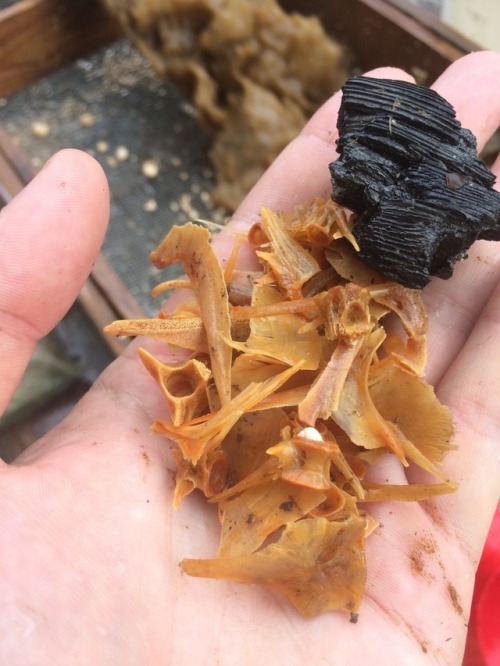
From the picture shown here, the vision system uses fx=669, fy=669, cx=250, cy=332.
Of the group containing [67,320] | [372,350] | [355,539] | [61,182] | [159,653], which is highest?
[61,182]

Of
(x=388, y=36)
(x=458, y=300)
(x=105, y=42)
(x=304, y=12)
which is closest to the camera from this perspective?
(x=458, y=300)

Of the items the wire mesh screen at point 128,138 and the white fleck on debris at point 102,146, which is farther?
the white fleck on debris at point 102,146

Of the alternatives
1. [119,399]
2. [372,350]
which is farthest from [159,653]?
[372,350]

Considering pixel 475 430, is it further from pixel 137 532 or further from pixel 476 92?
pixel 476 92

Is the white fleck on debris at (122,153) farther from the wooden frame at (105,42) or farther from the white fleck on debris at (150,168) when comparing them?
the wooden frame at (105,42)

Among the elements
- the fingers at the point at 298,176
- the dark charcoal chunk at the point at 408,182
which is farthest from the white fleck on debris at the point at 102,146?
the dark charcoal chunk at the point at 408,182

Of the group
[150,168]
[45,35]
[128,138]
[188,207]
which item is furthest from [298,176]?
[45,35]

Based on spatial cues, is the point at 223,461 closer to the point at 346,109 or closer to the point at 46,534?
the point at 46,534
